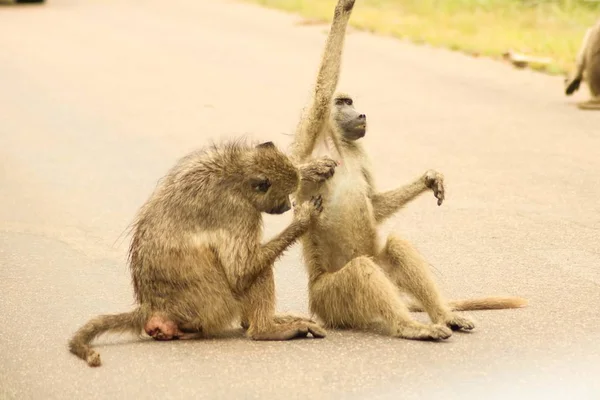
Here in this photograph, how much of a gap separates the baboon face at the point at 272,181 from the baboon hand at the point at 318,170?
3.1 inches

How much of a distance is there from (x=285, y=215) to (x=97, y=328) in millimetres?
4148

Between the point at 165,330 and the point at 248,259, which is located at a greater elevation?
the point at 248,259

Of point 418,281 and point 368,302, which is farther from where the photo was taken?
point 418,281

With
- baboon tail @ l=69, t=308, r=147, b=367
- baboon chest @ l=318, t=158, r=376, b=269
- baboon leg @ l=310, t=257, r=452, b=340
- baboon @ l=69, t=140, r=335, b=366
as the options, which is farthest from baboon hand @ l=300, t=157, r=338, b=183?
baboon tail @ l=69, t=308, r=147, b=367

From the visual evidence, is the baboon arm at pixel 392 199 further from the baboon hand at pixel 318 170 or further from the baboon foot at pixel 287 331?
the baboon foot at pixel 287 331

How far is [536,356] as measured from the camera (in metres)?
6.07

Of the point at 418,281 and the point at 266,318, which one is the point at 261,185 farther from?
the point at 418,281

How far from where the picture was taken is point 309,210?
656 centimetres

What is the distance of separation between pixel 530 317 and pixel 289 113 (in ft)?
25.3

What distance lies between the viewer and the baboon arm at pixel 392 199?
7004 millimetres

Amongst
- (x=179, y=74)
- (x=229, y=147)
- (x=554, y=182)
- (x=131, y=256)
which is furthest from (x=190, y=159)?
(x=179, y=74)

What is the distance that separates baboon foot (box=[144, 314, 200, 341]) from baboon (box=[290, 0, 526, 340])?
767 millimetres

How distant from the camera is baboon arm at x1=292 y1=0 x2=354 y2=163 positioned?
6.82 m

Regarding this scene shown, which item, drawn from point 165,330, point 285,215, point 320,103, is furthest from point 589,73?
point 165,330
